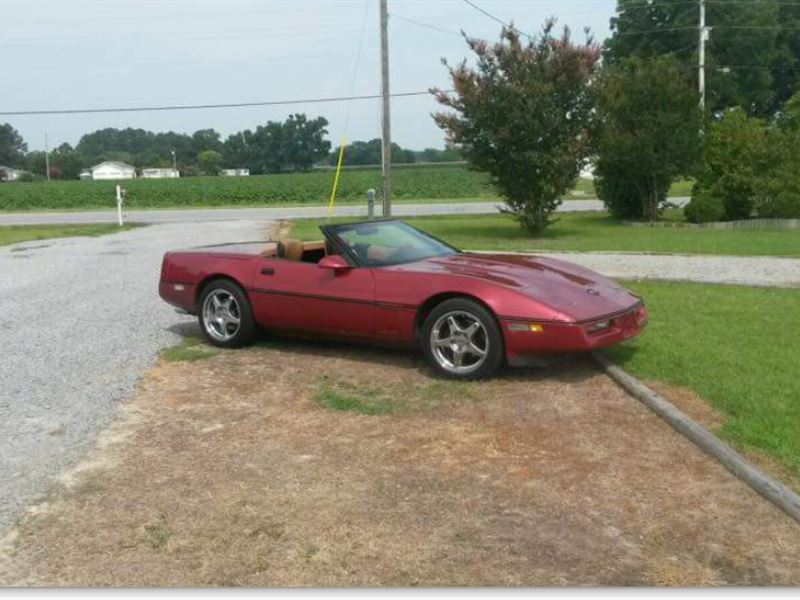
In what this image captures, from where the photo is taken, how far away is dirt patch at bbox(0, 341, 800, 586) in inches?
133

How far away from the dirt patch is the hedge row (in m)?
46.9

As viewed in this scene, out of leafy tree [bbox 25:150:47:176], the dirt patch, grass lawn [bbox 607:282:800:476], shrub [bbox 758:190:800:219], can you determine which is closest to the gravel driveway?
the dirt patch

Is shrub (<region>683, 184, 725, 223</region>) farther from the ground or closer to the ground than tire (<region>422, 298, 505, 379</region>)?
farther from the ground

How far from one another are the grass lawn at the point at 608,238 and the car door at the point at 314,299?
1023 cm

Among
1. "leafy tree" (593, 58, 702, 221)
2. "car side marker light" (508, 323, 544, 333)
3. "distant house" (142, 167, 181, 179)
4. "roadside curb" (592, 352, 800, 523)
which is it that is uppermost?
"distant house" (142, 167, 181, 179)

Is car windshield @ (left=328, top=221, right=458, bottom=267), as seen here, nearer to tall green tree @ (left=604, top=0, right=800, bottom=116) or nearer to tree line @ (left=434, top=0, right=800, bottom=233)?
tree line @ (left=434, top=0, right=800, bottom=233)

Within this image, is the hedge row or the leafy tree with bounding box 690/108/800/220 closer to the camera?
the leafy tree with bounding box 690/108/800/220

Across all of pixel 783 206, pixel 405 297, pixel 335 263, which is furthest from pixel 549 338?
pixel 783 206

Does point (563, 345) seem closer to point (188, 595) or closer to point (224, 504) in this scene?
point (224, 504)

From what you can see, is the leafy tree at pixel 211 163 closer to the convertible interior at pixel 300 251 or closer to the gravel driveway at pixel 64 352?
the gravel driveway at pixel 64 352

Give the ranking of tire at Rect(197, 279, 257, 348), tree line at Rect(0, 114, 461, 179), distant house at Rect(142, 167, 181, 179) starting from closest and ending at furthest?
1. tire at Rect(197, 279, 257, 348)
2. tree line at Rect(0, 114, 461, 179)
3. distant house at Rect(142, 167, 181, 179)

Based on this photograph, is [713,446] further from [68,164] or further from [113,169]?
[68,164]

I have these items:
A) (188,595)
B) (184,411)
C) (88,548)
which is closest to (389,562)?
(188,595)

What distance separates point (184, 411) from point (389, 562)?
2.56 meters
